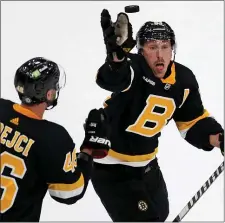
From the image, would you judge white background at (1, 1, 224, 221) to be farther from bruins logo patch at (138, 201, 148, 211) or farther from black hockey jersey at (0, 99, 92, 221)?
black hockey jersey at (0, 99, 92, 221)

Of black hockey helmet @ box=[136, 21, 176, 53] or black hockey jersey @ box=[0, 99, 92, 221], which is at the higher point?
black hockey helmet @ box=[136, 21, 176, 53]

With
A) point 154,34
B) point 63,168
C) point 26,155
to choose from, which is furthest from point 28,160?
point 154,34

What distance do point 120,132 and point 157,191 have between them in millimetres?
365

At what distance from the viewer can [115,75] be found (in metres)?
2.57

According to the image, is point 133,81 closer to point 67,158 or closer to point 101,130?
point 101,130

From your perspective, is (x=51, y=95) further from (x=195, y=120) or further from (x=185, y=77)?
(x=195, y=120)

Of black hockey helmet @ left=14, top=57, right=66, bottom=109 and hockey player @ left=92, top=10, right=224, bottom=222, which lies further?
hockey player @ left=92, top=10, right=224, bottom=222

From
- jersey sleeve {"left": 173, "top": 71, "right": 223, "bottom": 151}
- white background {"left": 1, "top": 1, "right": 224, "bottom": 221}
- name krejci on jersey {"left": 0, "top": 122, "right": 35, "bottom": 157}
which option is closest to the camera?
name krejci on jersey {"left": 0, "top": 122, "right": 35, "bottom": 157}

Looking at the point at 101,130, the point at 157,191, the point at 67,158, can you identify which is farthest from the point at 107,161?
the point at 67,158

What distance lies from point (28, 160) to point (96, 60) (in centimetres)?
282

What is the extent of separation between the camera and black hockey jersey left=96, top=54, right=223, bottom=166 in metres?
2.84

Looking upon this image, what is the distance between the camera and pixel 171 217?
3490 millimetres

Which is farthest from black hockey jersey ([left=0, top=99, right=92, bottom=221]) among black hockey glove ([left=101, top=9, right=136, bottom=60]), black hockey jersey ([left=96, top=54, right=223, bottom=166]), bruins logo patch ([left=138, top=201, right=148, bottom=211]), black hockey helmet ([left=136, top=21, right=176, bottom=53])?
black hockey helmet ([left=136, top=21, right=176, bottom=53])

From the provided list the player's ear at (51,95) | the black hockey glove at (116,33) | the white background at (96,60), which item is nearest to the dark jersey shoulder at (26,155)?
the player's ear at (51,95)
